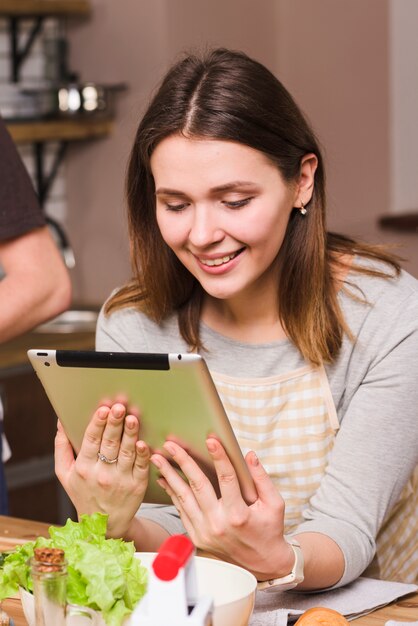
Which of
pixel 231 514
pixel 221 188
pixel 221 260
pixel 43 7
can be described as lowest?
pixel 231 514

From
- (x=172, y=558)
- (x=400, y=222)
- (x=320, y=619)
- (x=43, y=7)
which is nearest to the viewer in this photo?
(x=172, y=558)

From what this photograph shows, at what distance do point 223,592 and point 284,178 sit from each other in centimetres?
63

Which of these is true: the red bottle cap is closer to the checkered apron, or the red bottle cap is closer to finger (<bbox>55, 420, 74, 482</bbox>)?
finger (<bbox>55, 420, 74, 482</bbox>)

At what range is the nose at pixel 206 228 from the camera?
1.51 metres

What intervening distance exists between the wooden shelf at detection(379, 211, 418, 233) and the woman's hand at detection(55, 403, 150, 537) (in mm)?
3105

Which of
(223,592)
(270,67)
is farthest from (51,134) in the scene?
(223,592)

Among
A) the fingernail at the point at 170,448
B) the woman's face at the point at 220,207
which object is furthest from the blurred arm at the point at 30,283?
the fingernail at the point at 170,448

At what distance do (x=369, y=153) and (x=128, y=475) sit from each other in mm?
3167

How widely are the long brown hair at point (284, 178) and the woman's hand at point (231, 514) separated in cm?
39

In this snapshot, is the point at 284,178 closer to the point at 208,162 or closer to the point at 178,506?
the point at 208,162

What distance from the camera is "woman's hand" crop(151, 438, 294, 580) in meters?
1.32

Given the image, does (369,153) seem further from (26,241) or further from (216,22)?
(26,241)

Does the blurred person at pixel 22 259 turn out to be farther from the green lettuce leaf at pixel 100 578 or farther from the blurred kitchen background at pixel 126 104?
the blurred kitchen background at pixel 126 104

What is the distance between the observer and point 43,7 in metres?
3.78
